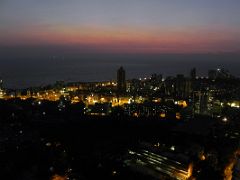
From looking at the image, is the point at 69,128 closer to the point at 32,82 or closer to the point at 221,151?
the point at 221,151

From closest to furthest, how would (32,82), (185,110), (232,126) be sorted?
(232,126), (185,110), (32,82)

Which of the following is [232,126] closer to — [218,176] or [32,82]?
[218,176]

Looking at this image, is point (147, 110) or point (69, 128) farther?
point (147, 110)

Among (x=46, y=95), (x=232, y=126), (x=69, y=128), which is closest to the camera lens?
(x=69, y=128)

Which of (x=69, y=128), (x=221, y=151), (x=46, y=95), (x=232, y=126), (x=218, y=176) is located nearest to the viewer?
(x=218, y=176)

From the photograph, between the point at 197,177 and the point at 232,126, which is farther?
the point at 232,126

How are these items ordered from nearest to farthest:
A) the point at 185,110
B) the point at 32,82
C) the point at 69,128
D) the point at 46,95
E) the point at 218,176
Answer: the point at 218,176, the point at 69,128, the point at 185,110, the point at 46,95, the point at 32,82

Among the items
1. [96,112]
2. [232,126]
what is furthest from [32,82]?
[232,126]

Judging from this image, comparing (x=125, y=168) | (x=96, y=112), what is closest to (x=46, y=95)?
(x=96, y=112)
